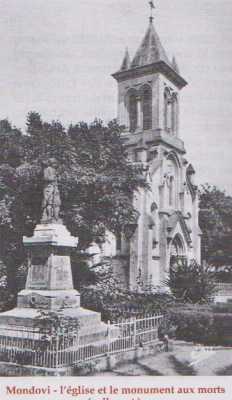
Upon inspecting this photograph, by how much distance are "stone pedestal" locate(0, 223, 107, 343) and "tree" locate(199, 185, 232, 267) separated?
2734cm

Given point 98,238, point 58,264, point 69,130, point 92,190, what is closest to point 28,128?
point 69,130

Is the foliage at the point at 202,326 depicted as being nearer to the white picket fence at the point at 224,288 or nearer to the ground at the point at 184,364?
the ground at the point at 184,364

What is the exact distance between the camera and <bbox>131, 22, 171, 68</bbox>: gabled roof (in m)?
34.4

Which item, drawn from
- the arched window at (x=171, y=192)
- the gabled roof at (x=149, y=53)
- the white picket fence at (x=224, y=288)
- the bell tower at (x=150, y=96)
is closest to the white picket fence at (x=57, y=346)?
the arched window at (x=171, y=192)

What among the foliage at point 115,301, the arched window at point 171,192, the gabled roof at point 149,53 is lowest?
the foliage at point 115,301

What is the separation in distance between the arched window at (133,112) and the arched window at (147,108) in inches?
29.0

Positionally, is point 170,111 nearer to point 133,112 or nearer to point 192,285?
point 133,112

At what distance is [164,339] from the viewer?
40.9ft

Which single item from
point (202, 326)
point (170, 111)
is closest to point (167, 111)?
point (170, 111)

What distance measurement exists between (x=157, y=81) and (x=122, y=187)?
16539mm

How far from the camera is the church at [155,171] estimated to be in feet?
92.1

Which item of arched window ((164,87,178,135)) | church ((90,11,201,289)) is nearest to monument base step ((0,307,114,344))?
church ((90,11,201,289))

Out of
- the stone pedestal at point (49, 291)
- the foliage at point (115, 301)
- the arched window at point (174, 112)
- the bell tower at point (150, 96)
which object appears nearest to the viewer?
the stone pedestal at point (49, 291)
